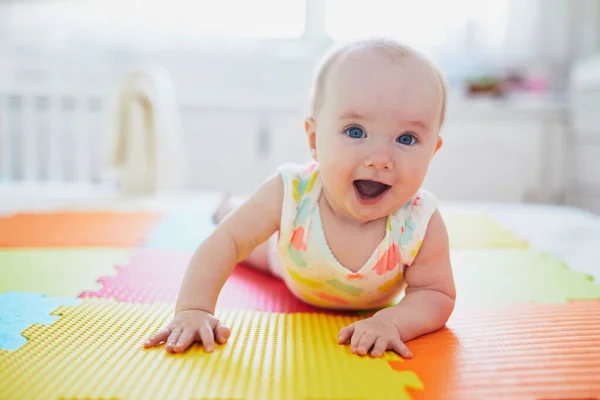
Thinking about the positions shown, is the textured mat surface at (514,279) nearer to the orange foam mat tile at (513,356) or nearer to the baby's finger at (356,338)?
the orange foam mat tile at (513,356)

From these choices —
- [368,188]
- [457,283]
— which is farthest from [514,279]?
[368,188]

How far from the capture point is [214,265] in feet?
2.45

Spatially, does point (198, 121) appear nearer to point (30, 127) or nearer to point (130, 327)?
point (30, 127)

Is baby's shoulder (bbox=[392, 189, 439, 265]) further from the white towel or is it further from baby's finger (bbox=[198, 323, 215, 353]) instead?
the white towel

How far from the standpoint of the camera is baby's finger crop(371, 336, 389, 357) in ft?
2.11

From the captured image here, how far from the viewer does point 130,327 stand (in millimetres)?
712

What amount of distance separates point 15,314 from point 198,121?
5.63 ft

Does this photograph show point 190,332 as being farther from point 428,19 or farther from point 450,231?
point 428,19

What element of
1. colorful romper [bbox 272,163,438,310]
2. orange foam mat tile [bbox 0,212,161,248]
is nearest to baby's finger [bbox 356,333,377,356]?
colorful romper [bbox 272,163,438,310]

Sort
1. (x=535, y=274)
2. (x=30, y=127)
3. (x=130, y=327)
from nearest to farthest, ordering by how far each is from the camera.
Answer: (x=130, y=327) → (x=535, y=274) → (x=30, y=127)

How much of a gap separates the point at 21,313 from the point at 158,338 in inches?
8.6

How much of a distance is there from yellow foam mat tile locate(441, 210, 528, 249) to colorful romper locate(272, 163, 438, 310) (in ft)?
1.65

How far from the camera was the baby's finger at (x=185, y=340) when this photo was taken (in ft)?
2.04

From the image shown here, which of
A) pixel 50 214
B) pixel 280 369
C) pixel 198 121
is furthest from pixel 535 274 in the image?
pixel 198 121
